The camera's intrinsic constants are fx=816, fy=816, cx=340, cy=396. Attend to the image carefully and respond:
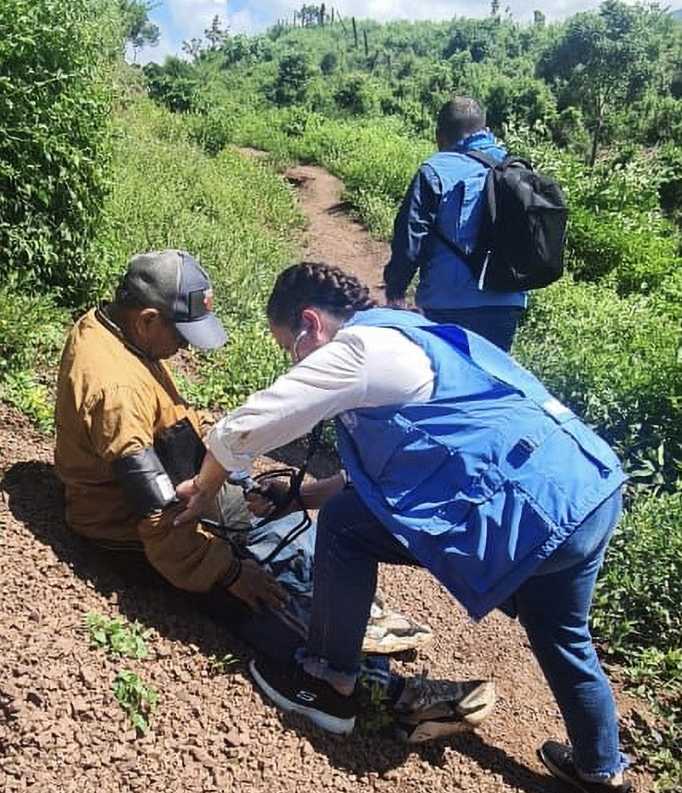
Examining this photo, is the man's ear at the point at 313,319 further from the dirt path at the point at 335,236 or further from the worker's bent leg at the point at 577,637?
the dirt path at the point at 335,236

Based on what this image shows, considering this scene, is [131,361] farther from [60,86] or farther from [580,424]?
[60,86]

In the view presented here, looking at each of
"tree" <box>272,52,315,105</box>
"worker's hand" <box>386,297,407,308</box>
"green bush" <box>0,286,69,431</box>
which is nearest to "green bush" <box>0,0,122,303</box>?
"green bush" <box>0,286,69,431</box>

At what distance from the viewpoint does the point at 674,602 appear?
3496 mm

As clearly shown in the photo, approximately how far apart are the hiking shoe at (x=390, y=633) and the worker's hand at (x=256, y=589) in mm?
331

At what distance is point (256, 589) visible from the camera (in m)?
2.73

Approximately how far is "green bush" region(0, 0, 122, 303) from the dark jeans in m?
2.23

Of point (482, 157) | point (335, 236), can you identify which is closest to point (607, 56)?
point (335, 236)

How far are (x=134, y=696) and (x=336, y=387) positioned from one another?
1107 mm

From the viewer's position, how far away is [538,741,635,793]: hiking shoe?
2.41 metres

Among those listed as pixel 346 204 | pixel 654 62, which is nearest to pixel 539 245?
pixel 346 204

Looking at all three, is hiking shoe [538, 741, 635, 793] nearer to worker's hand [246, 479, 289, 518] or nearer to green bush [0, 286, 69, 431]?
worker's hand [246, 479, 289, 518]

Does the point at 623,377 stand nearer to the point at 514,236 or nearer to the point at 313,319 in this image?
the point at 514,236

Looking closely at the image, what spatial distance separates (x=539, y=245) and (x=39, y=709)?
2.88 metres

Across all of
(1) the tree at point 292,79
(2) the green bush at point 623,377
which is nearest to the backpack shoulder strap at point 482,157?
(2) the green bush at point 623,377
